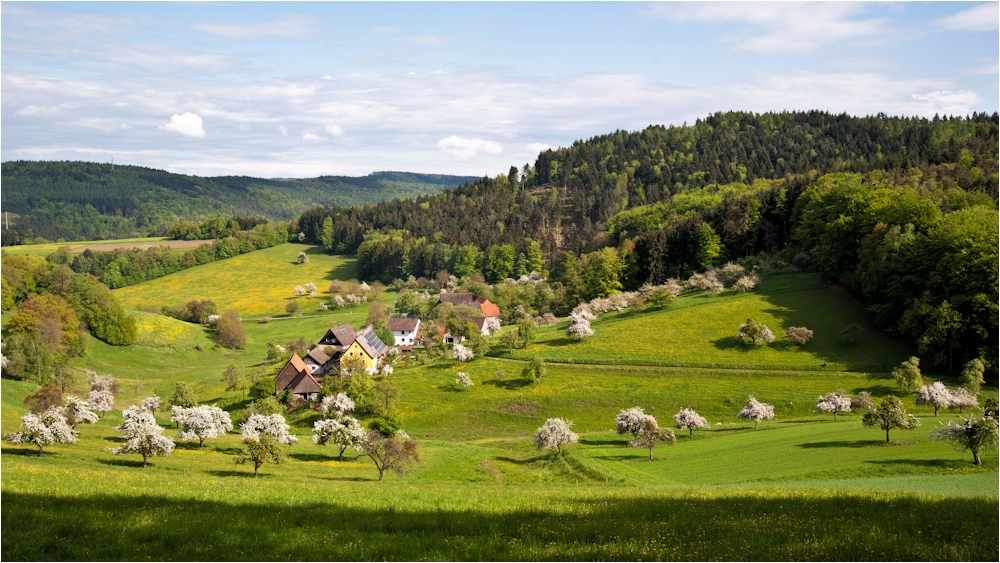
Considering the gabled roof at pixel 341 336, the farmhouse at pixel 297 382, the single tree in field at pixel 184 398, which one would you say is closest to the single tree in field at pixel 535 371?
the farmhouse at pixel 297 382

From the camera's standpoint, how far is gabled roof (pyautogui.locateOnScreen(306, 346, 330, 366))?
87375 millimetres

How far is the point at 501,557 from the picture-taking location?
45.9ft

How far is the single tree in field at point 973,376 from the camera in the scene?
56.8 metres

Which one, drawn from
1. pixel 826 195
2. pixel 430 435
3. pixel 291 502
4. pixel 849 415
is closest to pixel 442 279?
pixel 826 195

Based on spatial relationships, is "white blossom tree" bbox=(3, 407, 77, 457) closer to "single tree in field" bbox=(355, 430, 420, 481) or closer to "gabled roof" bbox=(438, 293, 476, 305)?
"single tree in field" bbox=(355, 430, 420, 481)

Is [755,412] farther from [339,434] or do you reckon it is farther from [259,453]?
[259,453]

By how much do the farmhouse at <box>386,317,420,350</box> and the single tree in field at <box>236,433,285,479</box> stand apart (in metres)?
62.5

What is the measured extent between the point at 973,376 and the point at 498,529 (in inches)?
2282

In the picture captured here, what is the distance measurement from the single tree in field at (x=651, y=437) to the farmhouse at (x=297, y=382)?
3668cm

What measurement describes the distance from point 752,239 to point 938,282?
167 ft

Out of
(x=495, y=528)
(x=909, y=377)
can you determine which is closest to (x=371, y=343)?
(x=909, y=377)

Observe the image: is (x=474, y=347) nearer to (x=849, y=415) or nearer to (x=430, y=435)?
(x=430, y=435)

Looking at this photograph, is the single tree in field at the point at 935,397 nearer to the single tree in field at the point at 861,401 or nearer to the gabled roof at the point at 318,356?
the single tree in field at the point at 861,401

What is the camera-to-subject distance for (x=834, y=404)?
57.9 metres
